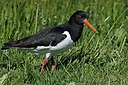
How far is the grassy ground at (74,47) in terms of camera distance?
238 inches

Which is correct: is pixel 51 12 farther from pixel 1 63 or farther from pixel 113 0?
pixel 1 63

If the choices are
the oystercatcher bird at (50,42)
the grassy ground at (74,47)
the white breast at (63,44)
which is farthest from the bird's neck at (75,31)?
the grassy ground at (74,47)

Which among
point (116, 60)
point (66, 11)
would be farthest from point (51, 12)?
point (116, 60)

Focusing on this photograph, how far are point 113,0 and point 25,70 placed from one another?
3.90m

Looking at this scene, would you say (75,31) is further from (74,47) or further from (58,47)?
(74,47)

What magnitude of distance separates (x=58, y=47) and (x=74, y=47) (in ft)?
3.34

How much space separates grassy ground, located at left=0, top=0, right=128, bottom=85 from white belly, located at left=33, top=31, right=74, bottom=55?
0.22m

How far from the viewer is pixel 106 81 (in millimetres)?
6027

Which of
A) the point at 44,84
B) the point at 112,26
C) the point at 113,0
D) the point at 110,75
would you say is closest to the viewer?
the point at 44,84

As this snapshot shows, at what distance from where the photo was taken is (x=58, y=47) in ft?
21.3

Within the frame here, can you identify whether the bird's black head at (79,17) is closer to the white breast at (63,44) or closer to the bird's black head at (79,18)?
the bird's black head at (79,18)

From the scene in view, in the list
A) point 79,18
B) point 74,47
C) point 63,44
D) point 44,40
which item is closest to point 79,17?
point 79,18

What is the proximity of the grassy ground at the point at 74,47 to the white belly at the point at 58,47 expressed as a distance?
221 mm

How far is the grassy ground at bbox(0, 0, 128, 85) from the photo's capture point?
605 cm
